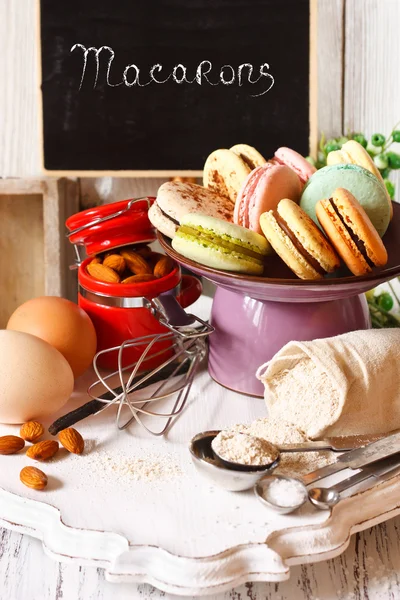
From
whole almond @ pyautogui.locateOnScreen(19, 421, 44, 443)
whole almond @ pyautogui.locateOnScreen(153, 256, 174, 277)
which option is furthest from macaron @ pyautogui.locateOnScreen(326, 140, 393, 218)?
whole almond @ pyautogui.locateOnScreen(19, 421, 44, 443)

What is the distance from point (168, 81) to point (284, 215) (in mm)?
585

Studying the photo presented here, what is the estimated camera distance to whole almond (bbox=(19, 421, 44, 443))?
29.0 inches

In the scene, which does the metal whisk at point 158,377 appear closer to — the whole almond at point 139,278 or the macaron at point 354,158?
the whole almond at point 139,278

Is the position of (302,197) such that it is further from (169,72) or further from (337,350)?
(169,72)

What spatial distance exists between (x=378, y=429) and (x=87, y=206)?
0.81 meters

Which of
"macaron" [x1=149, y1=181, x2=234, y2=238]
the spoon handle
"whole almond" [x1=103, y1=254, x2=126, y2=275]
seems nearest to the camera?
the spoon handle

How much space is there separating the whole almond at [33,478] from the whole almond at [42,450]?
0.08ft

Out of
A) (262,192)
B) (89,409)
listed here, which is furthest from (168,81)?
(89,409)

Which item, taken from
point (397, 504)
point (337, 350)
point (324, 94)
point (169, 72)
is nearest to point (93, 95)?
point (169, 72)

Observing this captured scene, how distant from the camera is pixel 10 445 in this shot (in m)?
0.72

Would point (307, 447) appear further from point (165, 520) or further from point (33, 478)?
point (33, 478)

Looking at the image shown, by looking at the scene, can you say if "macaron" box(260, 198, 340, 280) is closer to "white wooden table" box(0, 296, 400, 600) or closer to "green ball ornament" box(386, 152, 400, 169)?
"white wooden table" box(0, 296, 400, 600)

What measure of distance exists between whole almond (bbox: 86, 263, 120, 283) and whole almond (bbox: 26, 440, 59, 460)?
0.25m

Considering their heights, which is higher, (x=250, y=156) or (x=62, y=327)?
(x=250, y=156)
